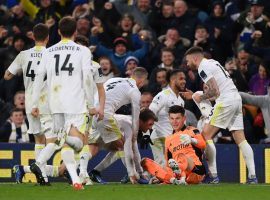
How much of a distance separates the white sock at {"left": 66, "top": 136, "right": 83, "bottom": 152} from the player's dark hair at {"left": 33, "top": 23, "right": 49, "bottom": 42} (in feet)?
9.34

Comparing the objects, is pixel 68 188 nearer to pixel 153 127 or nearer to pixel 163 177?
pixel 163 177

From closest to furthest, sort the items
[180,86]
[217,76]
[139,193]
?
[139,193] < [217,76] < [180,86]

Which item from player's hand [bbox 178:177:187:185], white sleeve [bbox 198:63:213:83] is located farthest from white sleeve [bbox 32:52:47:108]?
white sleeve [bbox 198:63:213:83]

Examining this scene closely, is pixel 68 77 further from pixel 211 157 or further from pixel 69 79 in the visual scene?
pixel 211 157

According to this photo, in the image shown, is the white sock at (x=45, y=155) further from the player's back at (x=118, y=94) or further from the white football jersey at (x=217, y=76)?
the white football jersey at (x=217, y=76)

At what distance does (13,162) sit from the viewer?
66.4 feet

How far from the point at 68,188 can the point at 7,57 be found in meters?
9.07

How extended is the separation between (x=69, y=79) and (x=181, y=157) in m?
2.81

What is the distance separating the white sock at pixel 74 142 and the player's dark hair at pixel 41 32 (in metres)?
2.85

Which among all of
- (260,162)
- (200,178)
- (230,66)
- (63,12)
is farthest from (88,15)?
(200,178)

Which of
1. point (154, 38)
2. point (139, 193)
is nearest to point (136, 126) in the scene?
point (139, 193)

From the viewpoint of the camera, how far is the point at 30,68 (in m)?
17.6

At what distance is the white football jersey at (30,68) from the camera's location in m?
17.6

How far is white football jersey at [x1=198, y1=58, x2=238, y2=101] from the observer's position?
56.9 ft
